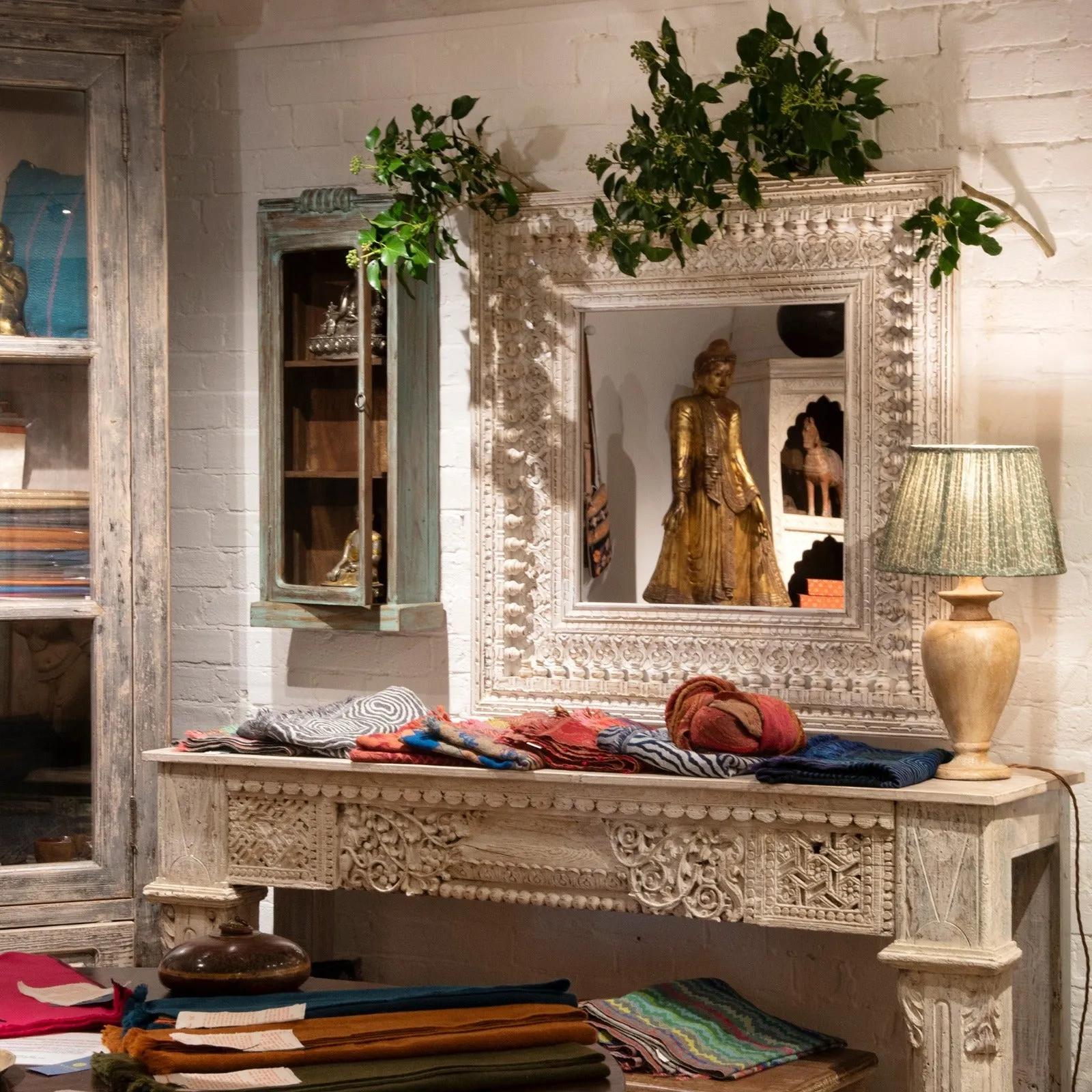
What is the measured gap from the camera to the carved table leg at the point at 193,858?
3613 millimetres

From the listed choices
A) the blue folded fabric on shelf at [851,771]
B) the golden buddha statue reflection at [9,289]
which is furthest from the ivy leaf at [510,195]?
the blue folded fabric on shelf at [851,771]

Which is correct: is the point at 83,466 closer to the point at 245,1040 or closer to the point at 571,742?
the point at 571,742

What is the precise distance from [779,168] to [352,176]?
3.85 ft

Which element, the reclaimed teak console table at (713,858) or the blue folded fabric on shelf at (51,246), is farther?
the blue folded fabric on shelf at (51,246)

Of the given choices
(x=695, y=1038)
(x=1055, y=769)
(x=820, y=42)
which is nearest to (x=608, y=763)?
(x=695, y=1038)

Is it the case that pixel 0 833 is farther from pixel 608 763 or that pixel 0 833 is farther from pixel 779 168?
pixel 779 168

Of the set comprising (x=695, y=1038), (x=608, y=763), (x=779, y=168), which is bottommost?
(x=695, y=1038)

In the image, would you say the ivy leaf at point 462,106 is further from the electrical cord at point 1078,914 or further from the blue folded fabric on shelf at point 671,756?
the electrical cord at point 1078,914

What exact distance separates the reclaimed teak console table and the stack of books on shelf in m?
0.50

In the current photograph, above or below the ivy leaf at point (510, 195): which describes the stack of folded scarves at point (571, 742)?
below

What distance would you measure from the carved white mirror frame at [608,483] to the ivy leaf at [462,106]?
0.27 meters

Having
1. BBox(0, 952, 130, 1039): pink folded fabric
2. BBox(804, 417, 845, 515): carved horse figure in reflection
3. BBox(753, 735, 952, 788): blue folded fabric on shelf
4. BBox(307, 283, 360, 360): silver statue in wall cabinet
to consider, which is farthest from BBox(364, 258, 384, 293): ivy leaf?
BBox(0, 952, 130, 1039): pink folded fabric

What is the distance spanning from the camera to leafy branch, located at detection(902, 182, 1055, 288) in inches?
135

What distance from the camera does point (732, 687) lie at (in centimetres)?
332
